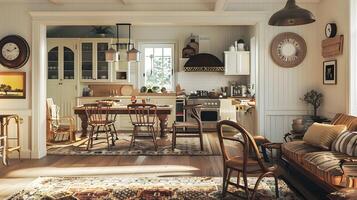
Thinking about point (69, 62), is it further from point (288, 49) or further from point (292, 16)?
point (292, 16)

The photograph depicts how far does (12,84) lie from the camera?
6.35 metres

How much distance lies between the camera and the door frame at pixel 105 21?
6234 millimetres

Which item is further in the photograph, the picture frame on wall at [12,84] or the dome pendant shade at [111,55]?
the dome pendant shade at [111,55]

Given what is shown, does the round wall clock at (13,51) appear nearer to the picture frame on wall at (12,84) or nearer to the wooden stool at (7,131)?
the picture frame on wall at (12,84)

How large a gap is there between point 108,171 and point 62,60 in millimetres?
5436

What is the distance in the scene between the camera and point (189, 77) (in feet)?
34.2

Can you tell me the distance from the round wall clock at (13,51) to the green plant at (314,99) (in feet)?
15.5

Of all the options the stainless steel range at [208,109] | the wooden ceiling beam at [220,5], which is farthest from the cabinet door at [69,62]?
the wooden ceiling beam at [220,5]

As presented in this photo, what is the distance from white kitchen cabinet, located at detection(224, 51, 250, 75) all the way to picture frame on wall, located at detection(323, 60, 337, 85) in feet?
13.1

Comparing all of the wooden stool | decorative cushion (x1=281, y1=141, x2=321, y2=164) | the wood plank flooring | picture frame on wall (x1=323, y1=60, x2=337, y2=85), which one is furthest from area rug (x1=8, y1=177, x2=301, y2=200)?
picture frame on wall (x1=323, y1=60, x2=337, y2=85)

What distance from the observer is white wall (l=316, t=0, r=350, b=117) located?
5.12 m

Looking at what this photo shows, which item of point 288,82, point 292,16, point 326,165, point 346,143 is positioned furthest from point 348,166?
point 288,82

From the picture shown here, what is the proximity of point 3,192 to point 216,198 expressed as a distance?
249 centimetres

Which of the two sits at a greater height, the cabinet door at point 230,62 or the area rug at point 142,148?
the cabinet door at point 230,62
